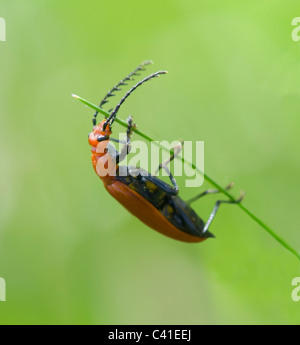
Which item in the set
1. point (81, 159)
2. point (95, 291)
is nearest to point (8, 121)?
point (81, 159)

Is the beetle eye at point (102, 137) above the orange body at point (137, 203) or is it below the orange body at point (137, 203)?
above

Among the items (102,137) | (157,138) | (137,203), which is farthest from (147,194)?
(157,138)

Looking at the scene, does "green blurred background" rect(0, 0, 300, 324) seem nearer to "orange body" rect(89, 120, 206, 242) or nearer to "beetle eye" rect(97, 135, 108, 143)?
"orange body" rect(89, 120, 206, 242)

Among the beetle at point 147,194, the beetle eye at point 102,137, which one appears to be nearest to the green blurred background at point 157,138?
the beetle at point 147,194

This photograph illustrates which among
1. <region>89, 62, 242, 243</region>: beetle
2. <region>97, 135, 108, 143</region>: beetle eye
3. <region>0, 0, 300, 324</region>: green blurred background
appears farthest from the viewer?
<region>0, 0, 300, 324</region>: green blurred background

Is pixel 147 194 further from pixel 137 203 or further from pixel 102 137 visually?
pixel 102 137

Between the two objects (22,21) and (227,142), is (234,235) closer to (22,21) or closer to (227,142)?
(227,142)

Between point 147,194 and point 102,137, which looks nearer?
point 102,137

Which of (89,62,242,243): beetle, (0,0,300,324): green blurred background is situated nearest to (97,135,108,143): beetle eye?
(89,62,242,243): beetle

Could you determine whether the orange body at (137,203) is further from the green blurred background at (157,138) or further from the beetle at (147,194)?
the green blurred background at (157,138)
